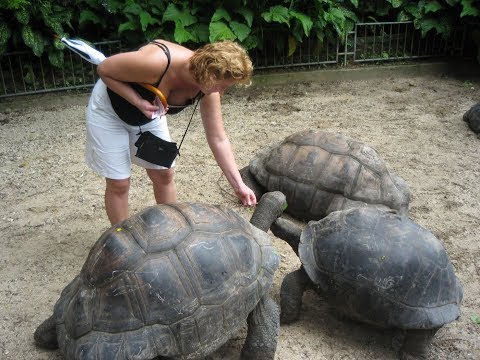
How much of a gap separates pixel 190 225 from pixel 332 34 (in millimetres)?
Answer: 5868

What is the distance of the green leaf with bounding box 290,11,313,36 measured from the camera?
23.6 feet

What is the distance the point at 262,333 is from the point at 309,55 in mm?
5817

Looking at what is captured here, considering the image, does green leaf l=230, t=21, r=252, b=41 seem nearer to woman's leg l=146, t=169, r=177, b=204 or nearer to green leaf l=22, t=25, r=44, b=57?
green leaf l=22, t=25, r=44, b=57

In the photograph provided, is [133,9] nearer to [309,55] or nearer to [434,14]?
[309,55]

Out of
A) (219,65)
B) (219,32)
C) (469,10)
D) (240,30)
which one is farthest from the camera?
(469,10)

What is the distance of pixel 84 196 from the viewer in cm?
460

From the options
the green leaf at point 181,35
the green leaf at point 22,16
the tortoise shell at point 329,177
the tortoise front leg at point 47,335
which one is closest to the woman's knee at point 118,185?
the tortoise front leg at point 47,335

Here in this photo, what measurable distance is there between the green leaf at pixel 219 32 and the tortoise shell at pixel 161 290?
15.3ft

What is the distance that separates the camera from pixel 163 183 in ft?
12.0

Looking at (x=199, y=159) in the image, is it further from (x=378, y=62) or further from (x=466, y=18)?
(x=466, y=18)

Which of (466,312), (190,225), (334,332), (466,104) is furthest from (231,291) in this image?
(466,104)

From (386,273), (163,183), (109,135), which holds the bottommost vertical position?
(386,273)

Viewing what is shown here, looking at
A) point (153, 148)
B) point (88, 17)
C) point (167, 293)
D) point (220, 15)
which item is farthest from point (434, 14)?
point (167, 293)

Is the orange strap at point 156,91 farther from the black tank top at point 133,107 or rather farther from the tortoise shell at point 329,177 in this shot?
the tortoise shell at point 329,177
